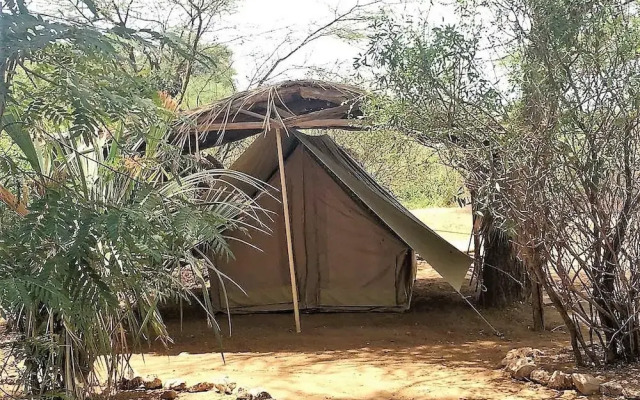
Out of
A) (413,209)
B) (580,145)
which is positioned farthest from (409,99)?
(413,209)

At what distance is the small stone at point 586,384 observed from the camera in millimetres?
3258

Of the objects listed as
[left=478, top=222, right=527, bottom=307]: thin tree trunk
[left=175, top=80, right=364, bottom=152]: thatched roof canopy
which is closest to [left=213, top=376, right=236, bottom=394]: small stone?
[left=175, top=80, right=364, bottom=152]: thatched roof canopy

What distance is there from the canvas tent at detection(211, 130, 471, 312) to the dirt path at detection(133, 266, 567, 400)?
0.19 metres

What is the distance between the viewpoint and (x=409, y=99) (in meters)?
3.59

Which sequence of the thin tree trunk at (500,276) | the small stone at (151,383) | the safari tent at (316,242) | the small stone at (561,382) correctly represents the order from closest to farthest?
the small stone at (561,382), the small stone at (151,383), the thin tree trunk at (500,276), the safari tent at (316,242)

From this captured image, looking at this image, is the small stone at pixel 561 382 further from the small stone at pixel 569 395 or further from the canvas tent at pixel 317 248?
the canvas tent at pixel 317 248

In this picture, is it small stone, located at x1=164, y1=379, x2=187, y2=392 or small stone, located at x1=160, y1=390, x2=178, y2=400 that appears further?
small stone, located at x1=164, y1=379, x2=187, y2=392

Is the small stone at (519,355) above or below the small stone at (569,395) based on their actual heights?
above

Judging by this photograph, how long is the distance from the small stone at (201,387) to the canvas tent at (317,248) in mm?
2826

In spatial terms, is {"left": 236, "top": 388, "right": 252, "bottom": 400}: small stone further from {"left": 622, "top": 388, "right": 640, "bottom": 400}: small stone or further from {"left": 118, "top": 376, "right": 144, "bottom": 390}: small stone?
{"left": 622, "top": 388, "right": 640, "bottom": 400}: small stone

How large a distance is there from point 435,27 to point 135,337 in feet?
6.62

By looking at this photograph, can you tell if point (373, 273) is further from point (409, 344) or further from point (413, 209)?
point (413, 209)

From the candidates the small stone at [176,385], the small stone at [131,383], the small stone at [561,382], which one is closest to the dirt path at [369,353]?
the small stone at [561,382]

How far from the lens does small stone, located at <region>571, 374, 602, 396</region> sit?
326cm
